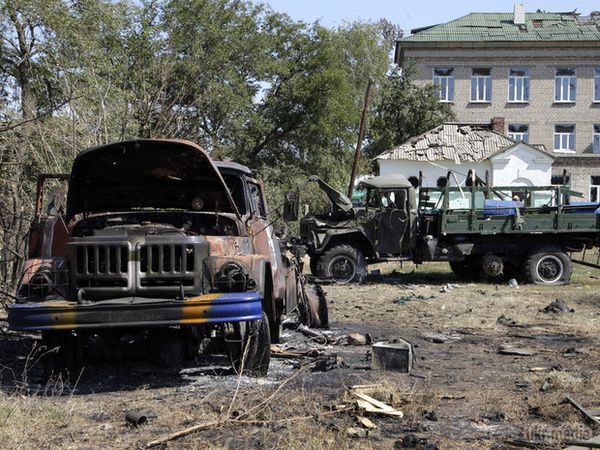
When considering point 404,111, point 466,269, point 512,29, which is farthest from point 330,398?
point 512,29

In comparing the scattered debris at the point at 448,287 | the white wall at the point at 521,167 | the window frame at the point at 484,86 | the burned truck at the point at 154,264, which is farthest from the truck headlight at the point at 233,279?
the window frame at the point at 484,86

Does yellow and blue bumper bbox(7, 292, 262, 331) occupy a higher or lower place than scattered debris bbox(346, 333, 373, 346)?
higher

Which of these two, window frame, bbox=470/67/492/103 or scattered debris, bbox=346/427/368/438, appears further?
window frame, bbox=470/67/492/103

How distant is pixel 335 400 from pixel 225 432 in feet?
3.52

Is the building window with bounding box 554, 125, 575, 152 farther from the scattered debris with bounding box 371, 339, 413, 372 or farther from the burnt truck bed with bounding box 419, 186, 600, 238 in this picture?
the scattered debris with bounding box 371, 339, 413, 372

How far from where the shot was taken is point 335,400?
223 inches

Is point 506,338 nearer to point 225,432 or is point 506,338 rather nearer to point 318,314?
point 318,314

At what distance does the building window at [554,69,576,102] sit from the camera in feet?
141

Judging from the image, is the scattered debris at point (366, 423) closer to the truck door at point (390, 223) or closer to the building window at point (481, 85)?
the truck door at point (390, 223)

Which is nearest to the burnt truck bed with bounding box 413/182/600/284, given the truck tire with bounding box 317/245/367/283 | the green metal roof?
the truck tire with bounding box 317/245/367/283

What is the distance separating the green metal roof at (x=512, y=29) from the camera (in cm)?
4269

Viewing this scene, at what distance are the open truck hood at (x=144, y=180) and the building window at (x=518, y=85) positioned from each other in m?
38.5

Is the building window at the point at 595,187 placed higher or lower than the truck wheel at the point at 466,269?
higher

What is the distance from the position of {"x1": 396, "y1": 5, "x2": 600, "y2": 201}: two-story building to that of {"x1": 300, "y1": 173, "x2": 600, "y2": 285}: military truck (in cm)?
2660
